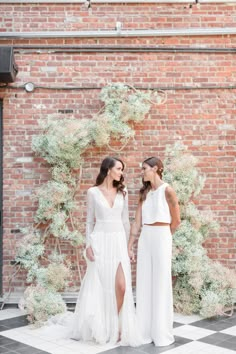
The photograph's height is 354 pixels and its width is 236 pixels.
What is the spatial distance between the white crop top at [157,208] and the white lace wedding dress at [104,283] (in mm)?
246

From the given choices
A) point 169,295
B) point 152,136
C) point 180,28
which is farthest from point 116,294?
Result: point 180,28

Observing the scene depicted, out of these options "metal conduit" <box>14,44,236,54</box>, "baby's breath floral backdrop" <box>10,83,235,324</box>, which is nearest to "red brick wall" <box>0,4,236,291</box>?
"metal conduit" <box>14,44,236,54</box>

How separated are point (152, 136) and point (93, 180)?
3.14ft

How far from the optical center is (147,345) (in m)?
4.23

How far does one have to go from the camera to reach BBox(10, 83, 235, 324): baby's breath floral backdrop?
538 centimetres

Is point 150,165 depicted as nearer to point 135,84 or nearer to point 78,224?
point 78,224

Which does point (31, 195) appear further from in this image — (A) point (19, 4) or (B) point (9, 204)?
(A) point (19, 4)

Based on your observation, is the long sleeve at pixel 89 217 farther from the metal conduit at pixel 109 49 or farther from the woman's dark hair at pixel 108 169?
the metal conduit at pixel 109 49

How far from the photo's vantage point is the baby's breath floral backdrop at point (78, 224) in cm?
538

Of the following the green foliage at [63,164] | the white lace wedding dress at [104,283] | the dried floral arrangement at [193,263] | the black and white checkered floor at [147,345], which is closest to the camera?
the black and white checkered floor at [147,345]

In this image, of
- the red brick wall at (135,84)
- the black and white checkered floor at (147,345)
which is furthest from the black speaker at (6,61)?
the black and white checkered floor at (147,345)

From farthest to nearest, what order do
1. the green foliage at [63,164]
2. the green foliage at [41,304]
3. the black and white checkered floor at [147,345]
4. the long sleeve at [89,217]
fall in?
the green foliage at [63,164]
the green foliage at [41,304]
the long sleeve at [89,217]
the black and white checkered floor at [147,345]

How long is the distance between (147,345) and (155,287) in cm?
53

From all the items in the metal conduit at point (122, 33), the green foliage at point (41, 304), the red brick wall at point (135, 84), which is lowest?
the green foliage at point (41, 304)
